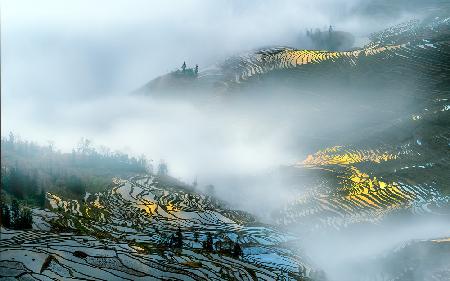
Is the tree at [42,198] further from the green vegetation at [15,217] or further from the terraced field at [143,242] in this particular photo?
the green vegetation at [15,217]

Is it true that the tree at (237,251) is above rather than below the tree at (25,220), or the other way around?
below

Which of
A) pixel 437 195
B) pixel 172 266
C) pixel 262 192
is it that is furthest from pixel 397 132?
pixel 172 266

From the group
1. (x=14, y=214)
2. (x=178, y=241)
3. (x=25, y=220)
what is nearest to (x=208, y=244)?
(x=178, y=241)

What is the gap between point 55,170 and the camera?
123 metres

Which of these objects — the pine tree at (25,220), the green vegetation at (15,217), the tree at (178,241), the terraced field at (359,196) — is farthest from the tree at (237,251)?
the terraced field at (359,196)

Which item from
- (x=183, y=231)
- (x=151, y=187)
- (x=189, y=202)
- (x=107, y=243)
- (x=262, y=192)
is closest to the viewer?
(x=107, y=243)

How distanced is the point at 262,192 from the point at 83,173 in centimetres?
5569

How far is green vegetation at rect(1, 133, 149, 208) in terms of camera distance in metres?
96.1

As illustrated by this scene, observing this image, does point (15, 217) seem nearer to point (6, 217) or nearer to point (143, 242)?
point (6, 217)

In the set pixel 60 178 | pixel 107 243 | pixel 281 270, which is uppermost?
pixel 60 178

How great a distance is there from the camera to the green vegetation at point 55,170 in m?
96.1

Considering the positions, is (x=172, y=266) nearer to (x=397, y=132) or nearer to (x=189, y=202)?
(x=189, y=202)

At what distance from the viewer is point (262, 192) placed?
157125mm

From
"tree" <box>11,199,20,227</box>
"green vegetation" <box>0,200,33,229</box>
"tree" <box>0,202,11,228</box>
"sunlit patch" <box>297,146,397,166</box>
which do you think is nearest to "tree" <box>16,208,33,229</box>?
"green vegetation" <box>0,200,33,229</box>
